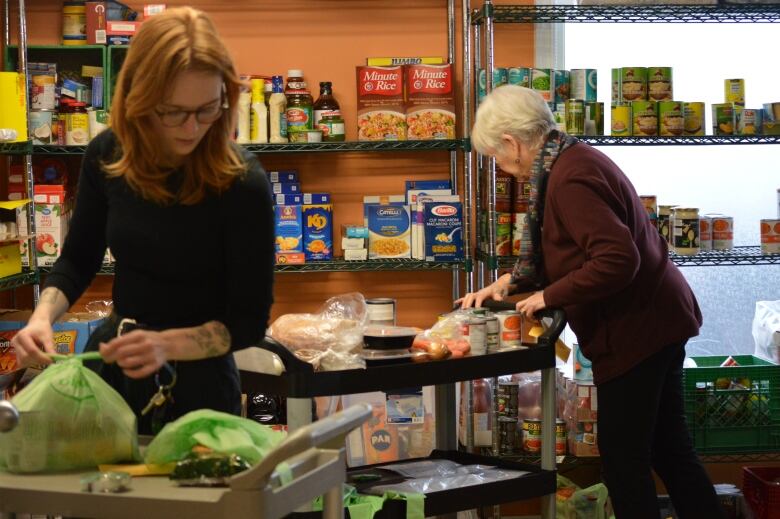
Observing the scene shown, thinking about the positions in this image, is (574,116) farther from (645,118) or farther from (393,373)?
(393,373)

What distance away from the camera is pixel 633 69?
4270 millimetres

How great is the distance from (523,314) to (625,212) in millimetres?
439

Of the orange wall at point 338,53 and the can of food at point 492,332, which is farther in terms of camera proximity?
the orange wall at point 338,53

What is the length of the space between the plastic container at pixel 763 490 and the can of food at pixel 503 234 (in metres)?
1.25

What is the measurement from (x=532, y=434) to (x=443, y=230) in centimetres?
83

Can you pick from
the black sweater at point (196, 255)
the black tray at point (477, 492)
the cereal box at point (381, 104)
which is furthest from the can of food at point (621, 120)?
the black sweater at point (196, 255)

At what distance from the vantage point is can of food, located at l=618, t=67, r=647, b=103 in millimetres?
4270

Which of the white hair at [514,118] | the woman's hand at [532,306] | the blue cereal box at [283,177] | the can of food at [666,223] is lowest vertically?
the woman's hand at [532,306]

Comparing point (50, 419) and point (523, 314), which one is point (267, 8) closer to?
point (523, 314)

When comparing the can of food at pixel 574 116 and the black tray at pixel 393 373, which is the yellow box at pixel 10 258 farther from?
the can of food at pixel 574 116

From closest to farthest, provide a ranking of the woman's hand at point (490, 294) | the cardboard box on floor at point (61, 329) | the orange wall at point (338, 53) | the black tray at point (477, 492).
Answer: the black tray at point (477, 492), the woman's hand at point (490, 294), the cardboard box on floor at point (61, 329), the orange wall at point (338, 53)

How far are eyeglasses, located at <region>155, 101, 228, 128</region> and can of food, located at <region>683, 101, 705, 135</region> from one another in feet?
9.12

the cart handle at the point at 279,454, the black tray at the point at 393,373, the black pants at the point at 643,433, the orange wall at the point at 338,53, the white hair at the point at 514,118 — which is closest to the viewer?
the cart handle at the point at 279,454

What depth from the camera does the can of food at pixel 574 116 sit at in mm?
4191
